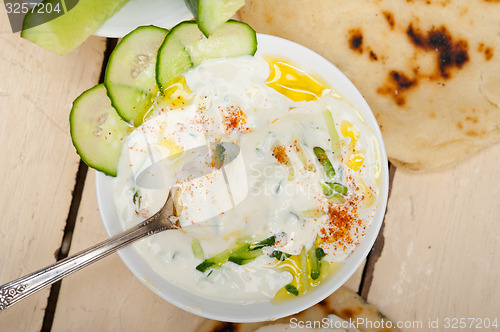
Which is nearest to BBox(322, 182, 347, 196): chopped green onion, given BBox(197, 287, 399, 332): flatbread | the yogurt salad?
the yogurt salad

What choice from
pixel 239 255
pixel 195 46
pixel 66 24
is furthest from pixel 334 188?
pixel 66 24

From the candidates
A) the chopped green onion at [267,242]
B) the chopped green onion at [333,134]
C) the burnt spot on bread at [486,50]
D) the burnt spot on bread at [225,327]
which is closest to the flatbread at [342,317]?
the burnt spot on bread at [225,327]

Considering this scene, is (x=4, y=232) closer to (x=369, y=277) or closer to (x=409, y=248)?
(x=369, y=277)

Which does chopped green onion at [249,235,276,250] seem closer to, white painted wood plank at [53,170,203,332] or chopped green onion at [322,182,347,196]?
chopped green onion at [322,182,347,196]

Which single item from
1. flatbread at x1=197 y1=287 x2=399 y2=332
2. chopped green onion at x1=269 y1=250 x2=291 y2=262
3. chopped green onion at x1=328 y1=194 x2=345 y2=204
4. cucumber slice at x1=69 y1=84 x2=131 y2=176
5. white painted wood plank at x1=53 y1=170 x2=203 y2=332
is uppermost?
cucumber slice at x1=69 y1=84 x2=131 y2=176

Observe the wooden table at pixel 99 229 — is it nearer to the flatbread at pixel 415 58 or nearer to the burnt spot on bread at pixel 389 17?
the flatbread at pixel 415 58

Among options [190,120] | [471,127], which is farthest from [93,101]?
[471,127]

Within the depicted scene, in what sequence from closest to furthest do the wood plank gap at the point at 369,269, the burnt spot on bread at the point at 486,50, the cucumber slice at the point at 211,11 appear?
1. the cucumber slice at the point at 211,11
2. the burnt spot on bread at the point at 486,50
3. the wood plank gap at the point at 369,269
